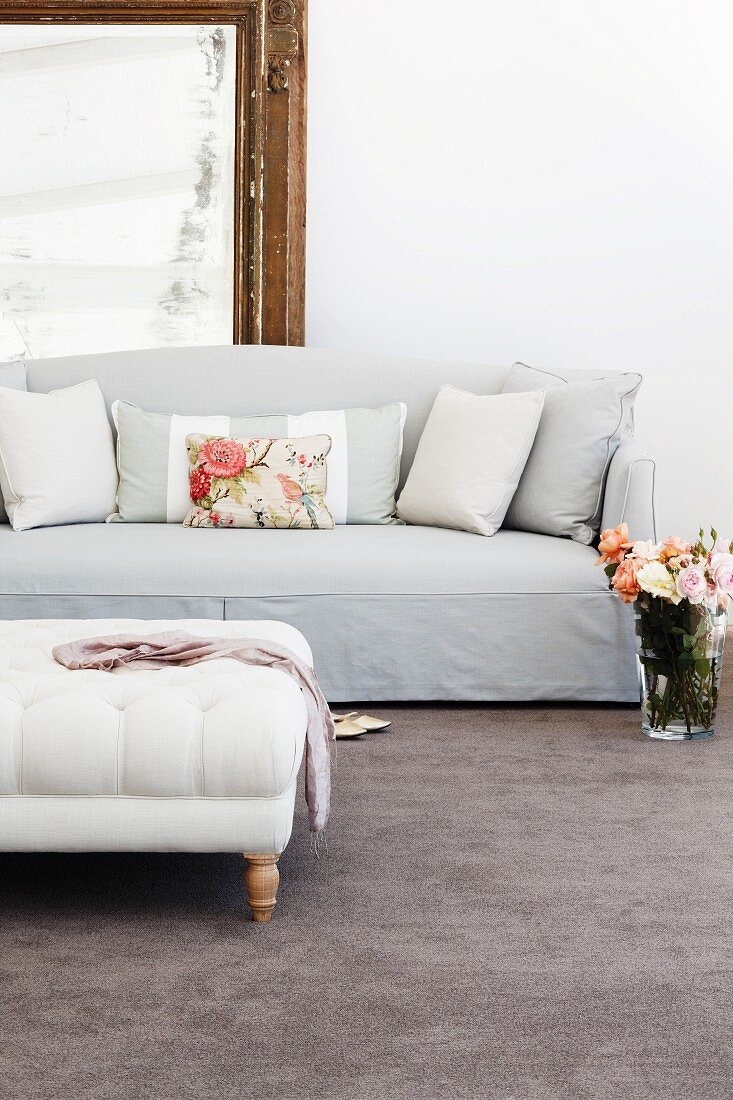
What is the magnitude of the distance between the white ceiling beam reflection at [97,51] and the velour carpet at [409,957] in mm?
3060

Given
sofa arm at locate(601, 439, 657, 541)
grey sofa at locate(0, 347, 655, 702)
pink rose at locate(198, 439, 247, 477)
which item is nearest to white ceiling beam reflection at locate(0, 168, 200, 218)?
pink rose at locate(198, 439, 247, 477)

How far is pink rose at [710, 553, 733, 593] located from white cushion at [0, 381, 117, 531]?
190 cm

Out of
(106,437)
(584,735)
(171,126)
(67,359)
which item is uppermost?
(171,126)

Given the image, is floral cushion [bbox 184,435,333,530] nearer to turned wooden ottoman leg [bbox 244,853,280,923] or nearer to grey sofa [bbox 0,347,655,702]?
grey sofa [bbox 0,347,655,702]

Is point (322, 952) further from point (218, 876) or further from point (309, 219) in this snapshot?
point (309, 219)

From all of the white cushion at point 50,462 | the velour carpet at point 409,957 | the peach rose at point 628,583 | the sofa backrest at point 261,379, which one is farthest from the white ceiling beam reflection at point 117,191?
the velour carpet at point 409,957

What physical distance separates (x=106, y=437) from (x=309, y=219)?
4.31ft

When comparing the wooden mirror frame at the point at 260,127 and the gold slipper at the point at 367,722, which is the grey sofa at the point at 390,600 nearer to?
the gold slipper at the point at 367,722

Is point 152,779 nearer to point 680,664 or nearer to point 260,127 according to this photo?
point 680,664

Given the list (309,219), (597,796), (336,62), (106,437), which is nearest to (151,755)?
(597,796)

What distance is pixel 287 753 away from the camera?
1701 millimetres

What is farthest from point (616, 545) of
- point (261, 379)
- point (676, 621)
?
point (261, 379)

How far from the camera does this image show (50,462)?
11.0ft

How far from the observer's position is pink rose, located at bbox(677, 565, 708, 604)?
2.64 metres
